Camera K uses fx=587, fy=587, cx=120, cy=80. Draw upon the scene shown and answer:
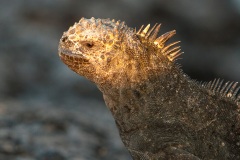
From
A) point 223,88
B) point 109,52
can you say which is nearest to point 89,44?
point 109,52

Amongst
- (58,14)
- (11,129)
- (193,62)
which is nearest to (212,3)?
(193,62)

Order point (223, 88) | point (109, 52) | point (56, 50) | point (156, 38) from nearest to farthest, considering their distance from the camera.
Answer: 1. point (109, 52)
2. point (156, 38)
3. point (223, 88)
4. point (56, 50)

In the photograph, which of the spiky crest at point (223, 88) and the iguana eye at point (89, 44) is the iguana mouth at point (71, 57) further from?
the spiky crest at point (223, 88)

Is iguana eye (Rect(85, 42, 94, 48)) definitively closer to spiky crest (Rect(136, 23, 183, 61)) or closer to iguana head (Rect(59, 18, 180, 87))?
iguana head (Rect(59, 18, 180, 87))

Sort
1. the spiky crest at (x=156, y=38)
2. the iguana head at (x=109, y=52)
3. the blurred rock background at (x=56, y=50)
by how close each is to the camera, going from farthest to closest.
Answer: the blurred rock background at (x=56, y=50), the spiky crest at (x=156, y=38), the iguana head at (x=109, y=52)

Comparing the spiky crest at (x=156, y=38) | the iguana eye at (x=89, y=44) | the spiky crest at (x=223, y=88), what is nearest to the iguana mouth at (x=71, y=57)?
the iguana eye at (x=89, y=44)

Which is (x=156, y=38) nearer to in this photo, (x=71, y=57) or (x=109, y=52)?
(x=109, y=52)
